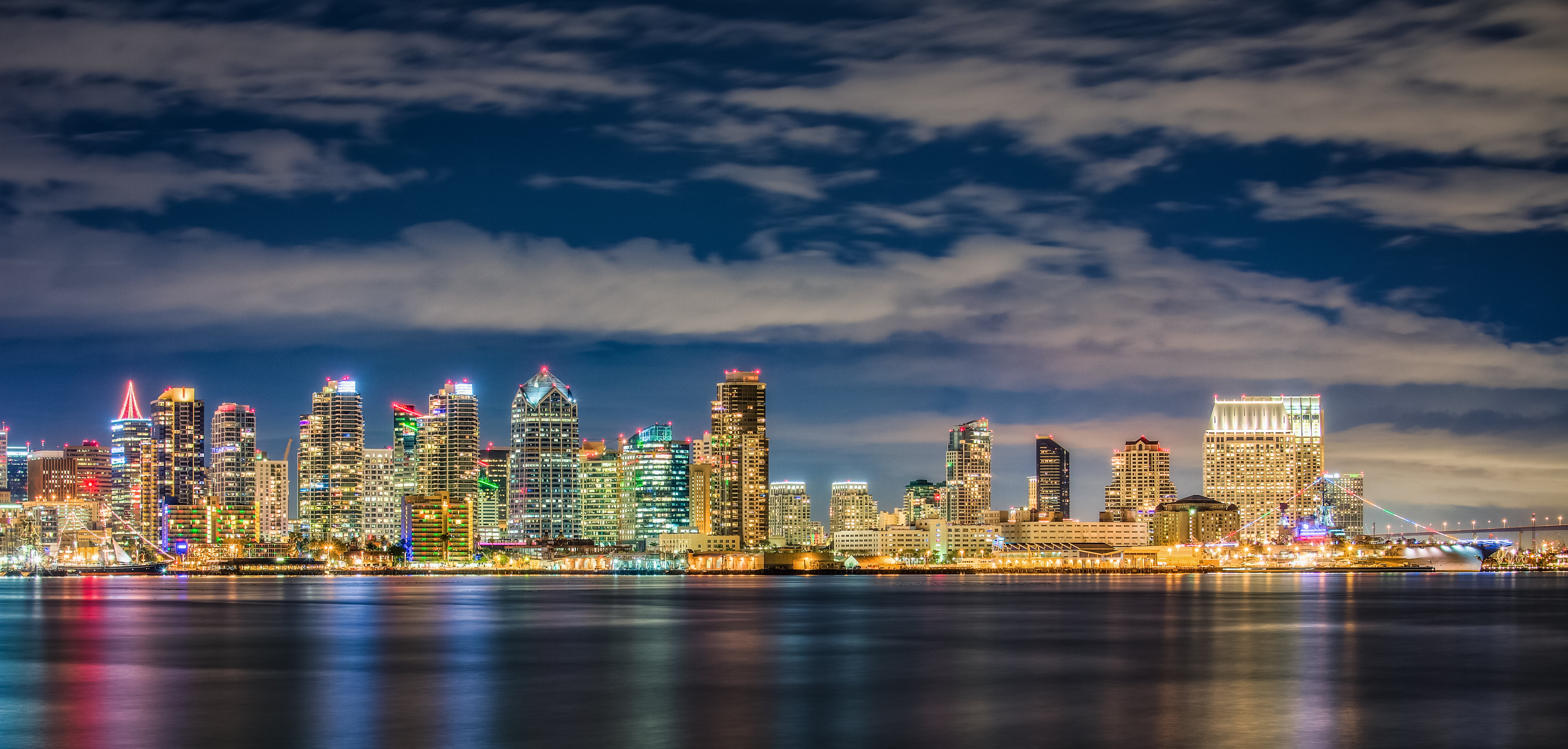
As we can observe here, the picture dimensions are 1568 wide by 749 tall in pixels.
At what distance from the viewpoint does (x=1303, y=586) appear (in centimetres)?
16425

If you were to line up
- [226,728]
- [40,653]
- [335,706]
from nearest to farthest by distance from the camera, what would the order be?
[226,728] → [335,706] → [40,653]

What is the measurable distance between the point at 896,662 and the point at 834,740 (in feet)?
72.3

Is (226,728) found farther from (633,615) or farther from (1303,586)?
(1303,586)

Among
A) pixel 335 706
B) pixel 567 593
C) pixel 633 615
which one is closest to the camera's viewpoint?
pixel 335 706

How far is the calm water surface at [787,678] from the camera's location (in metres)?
38.4

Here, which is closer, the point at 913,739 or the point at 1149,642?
the point at 913,739

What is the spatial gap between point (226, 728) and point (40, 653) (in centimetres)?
3151

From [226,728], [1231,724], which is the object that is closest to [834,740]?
[1231,724]

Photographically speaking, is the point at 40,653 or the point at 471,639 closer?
the point at 40,653

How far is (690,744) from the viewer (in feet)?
119

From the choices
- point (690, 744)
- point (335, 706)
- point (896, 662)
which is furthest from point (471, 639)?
point (690, 744)

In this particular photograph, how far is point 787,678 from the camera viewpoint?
172ft

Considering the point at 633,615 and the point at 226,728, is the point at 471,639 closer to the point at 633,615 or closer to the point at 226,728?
the point at 633,615

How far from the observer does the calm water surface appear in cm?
3844
